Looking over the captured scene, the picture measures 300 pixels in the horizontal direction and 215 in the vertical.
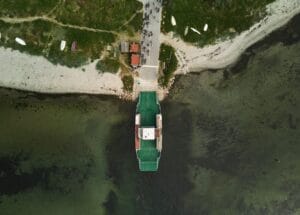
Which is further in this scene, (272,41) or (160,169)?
(160,169)

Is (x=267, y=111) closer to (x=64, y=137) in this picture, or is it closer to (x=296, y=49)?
(x=296, y=49)

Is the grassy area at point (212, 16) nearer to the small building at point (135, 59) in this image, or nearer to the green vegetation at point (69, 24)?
the green vegetation at point (69, 24)

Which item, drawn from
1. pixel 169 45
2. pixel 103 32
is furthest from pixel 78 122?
pixel 169 45

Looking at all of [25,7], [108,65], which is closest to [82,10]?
[25,7]

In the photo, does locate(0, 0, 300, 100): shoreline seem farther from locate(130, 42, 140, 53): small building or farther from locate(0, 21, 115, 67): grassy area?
locate(130, 42, 140, 53): small building

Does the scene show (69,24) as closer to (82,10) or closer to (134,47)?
(82,10)

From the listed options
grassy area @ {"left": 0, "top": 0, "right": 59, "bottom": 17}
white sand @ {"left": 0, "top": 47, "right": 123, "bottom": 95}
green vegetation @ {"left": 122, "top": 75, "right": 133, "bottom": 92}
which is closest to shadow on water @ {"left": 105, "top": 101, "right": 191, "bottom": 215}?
green vegetation @ {"left": 122, "top": 75, "right": 133, "bottom": 92}
